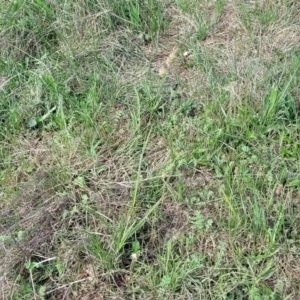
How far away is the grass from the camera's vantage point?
2.03 metres

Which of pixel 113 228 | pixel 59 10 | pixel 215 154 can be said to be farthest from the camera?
pixel 59 10

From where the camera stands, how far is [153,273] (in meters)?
2.01

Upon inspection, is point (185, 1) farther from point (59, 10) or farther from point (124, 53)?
point (59, 10)

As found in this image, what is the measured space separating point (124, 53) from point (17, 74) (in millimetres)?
553

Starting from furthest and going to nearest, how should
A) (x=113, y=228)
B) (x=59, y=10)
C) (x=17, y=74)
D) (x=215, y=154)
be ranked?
(x=59, y=10) < (x=17, y=74) < (x=215, y=154) < (x=113, y=228)

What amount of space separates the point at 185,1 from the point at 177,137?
0.92 m

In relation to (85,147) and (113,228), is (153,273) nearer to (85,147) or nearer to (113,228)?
(113,228)

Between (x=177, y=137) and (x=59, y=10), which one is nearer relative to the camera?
(x=177, y=137)

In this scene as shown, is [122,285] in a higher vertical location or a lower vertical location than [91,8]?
lower

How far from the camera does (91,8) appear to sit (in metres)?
2.94

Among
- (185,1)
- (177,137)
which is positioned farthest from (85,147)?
(185,1)

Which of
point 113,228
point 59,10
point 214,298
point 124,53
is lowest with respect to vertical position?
point 214,298

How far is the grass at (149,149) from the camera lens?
2.03m

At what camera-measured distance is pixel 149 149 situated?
2422 millimetres
